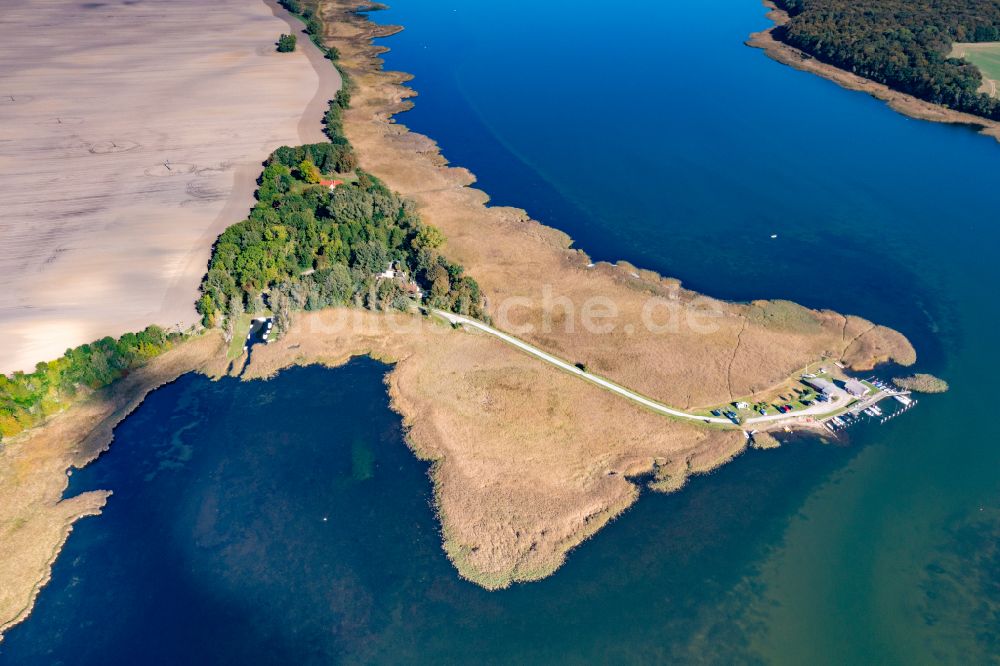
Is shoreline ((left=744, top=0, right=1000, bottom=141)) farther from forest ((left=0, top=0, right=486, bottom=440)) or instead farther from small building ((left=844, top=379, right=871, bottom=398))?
forest ((left=0, top=0, right=486, bottom=440))

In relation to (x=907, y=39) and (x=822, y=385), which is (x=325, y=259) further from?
(x=907, y=39)

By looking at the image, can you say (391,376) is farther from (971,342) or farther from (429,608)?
(971,342)

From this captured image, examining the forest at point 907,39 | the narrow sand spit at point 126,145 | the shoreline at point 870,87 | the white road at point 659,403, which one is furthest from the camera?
the forest at point 907,39

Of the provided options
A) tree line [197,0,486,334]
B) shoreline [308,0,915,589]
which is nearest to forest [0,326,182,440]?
tree line [197,0,486,334]

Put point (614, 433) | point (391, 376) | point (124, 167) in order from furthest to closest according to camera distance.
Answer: point (124, 167) → point (391, 376) → point (614, 433)

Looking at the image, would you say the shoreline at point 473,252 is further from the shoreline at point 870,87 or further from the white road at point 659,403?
the shoreline at point 870,87

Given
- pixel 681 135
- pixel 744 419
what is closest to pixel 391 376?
pixel 744 419

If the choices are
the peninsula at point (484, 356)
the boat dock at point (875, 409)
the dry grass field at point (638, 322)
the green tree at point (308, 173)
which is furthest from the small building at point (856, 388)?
the green tree at point (308, 173)
